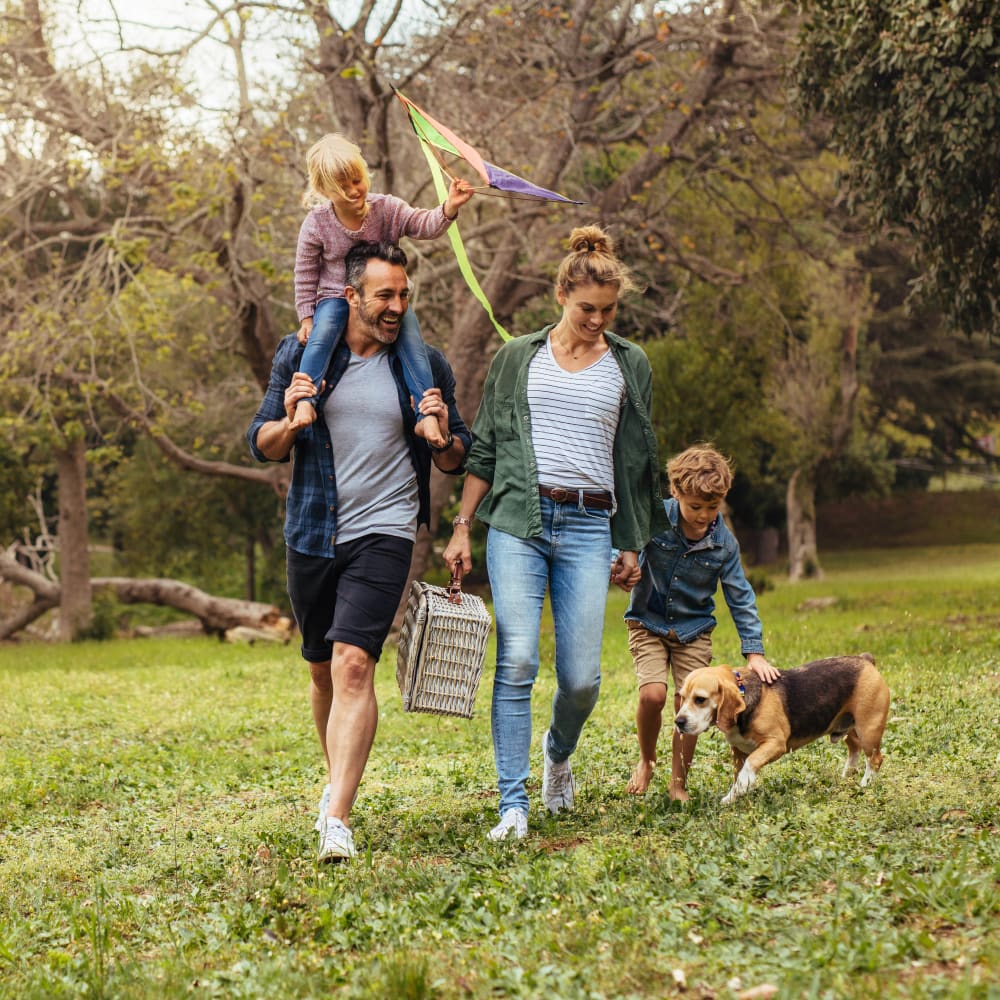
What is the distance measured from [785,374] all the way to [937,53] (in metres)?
17.5

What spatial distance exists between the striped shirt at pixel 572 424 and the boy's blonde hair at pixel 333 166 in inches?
43.0

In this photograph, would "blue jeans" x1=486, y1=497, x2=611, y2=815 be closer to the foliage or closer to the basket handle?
the basket handle

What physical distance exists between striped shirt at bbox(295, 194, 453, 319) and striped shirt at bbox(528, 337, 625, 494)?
78 centimetres

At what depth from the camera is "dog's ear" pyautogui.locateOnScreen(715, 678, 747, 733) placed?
5574 millimetres

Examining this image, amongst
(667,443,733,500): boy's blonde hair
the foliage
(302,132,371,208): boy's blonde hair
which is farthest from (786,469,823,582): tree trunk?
(302,132,371,208): boy's blonde hair

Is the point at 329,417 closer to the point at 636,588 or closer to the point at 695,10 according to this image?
the point at 636,588

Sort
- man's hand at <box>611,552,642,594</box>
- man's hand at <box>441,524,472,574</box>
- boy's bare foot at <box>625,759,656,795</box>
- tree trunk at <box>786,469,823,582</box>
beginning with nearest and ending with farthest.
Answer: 1. man's hand at <box>441,524,472,574</box>
2. man's hand at <box>611,552,642,594</box>
3. boy's bare foot at <box>625,759,656,795</box>
4. tree trunk at <box>786,469,823,582</box>

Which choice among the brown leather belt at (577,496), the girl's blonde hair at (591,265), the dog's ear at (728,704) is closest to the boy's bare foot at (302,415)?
the brown leather belt at (577,496)

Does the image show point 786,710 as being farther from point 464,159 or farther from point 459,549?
point 464,159

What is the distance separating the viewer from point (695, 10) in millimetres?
15906

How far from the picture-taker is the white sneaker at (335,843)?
493 centimetres

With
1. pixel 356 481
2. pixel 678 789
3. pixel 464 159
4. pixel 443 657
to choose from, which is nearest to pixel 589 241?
pixel 464 159

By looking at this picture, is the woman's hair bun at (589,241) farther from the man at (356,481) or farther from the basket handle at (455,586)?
the basket handle at (455,586)

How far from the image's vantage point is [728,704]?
5.58 metres
